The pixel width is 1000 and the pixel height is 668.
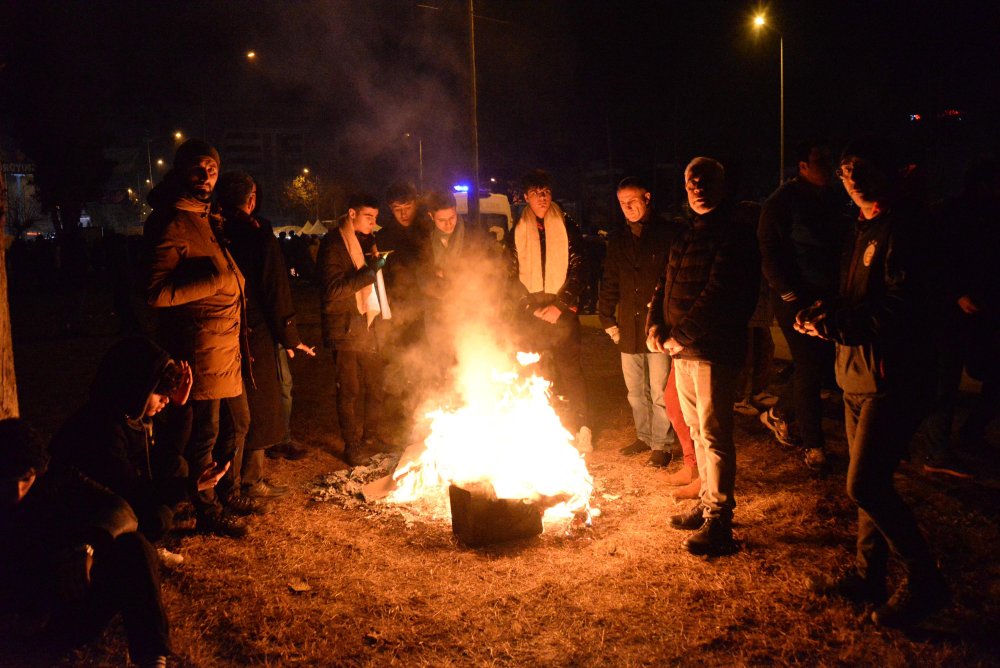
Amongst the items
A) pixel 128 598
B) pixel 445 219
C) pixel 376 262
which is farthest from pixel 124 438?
pixel 445 219

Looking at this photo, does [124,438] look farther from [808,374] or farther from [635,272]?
[808,374]

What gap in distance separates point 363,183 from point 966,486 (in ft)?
49.2

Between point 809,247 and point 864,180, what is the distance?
2111mm

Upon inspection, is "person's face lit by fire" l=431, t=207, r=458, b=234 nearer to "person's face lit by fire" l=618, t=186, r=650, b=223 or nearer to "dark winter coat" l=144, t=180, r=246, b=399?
"person's face lit by fire" l=618, t=186, r=650, b=223

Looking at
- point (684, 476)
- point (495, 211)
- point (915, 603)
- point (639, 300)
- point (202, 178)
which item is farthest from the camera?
point (495, 211)

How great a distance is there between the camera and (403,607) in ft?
12.7

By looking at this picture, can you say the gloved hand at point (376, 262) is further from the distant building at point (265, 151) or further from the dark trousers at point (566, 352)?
the distant building at point (265, 151)

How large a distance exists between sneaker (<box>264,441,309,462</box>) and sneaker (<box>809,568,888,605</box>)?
4607 mm

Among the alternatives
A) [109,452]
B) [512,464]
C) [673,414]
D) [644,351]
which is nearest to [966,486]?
[673,414]

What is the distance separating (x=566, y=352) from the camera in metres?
6.62

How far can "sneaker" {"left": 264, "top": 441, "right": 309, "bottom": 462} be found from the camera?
656 cm

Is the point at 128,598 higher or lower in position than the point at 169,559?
higher

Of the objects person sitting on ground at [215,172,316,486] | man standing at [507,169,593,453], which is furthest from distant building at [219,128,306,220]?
person sitting on ground at [215,172,316,486]

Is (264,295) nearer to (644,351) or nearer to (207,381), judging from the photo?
(207,381)
